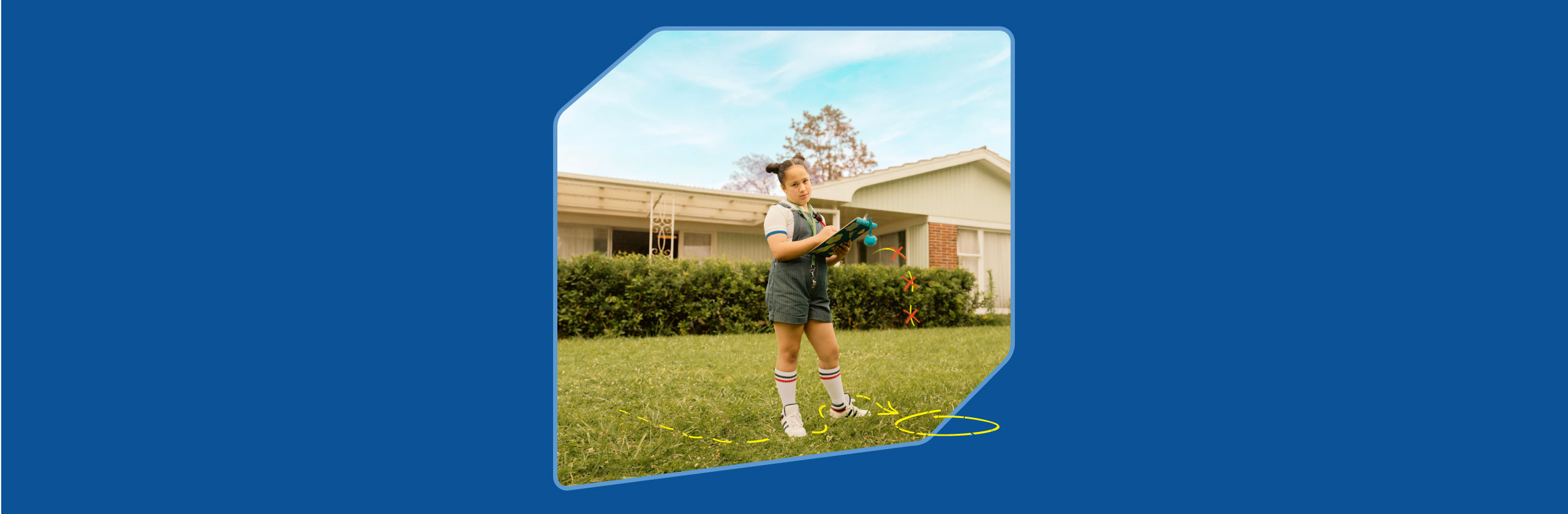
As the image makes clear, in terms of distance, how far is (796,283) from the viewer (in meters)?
2.96

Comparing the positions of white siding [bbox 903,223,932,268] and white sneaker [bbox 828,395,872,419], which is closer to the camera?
white sneaker [bbox 828,395,872,419]

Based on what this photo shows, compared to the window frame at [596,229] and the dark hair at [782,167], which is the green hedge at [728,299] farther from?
the dark hair at [782,167]

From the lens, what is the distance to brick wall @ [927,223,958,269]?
11.8 feet

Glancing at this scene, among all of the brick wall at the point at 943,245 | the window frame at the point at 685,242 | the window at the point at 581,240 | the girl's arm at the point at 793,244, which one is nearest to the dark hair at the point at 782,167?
the girl's arm at the point at 793,244

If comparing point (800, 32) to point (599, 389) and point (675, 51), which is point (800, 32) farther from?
point (599, 389)

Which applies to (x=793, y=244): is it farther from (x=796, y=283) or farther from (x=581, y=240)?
(x=581, y=240)

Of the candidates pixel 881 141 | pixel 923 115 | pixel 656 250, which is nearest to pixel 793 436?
pixel 656 250

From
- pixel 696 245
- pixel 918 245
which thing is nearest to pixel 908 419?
pixel 918 245

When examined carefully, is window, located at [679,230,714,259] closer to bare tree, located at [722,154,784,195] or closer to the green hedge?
the green hedge

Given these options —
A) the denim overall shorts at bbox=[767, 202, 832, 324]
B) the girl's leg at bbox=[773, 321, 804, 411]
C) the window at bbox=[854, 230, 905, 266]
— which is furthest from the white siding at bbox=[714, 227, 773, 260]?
the window at bbox=[854, 230, 905, 266]

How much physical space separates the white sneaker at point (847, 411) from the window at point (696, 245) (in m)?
0.97

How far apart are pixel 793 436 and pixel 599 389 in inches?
36.7

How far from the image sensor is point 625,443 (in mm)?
2785

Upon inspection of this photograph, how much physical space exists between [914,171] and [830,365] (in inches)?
43.9
